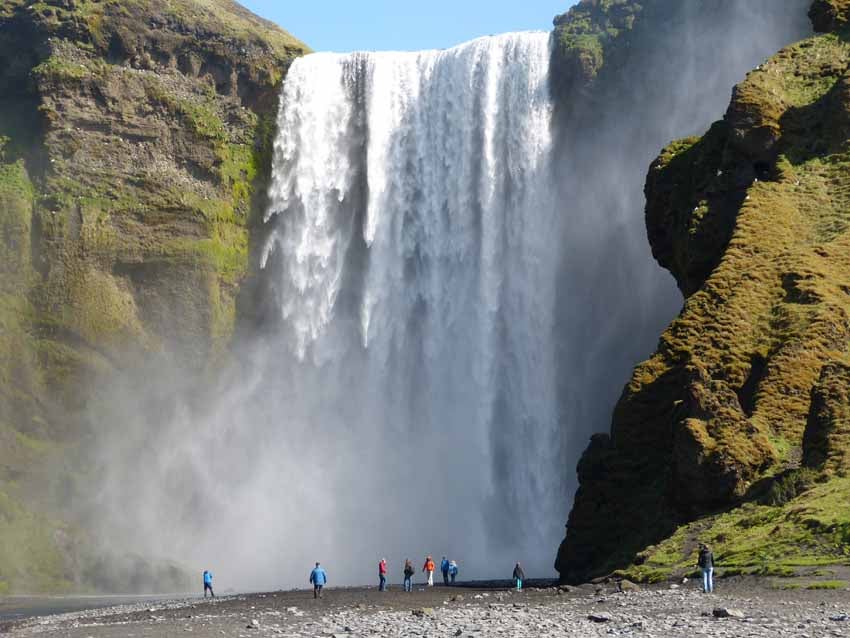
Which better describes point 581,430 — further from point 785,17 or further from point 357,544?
point 785,17

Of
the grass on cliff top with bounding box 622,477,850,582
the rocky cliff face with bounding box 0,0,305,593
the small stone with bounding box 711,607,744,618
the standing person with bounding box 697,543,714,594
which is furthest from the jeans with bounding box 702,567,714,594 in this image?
the rocky cliff face with bounding box 0,0,305,593

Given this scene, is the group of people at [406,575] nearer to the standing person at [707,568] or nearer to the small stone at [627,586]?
the small stone at [627,586]

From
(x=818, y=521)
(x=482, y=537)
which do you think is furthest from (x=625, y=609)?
(x=482, y=537)

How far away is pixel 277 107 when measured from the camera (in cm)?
8062

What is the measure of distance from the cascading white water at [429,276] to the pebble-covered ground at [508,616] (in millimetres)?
26642

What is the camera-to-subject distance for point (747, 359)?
40.2 meters

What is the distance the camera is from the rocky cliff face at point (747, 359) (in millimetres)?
34312

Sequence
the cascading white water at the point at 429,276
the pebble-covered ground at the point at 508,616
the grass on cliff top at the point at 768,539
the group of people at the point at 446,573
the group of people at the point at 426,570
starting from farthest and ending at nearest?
the cascading white water at the point at 429,276
the group of people at the point at 426,570
the grass on cliff top at the point at 768,539
the group of people at the point at 446,573
the pebble-covered ground at the point at 508,616

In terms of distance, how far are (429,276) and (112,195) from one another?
59.2 ft

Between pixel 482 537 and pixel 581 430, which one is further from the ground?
pixel 581 430

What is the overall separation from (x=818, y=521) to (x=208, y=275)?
49.0 metres

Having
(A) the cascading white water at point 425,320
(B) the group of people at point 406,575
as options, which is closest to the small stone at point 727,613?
(B) the group of people at point 406,575

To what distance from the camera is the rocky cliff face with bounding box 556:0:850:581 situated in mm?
34312

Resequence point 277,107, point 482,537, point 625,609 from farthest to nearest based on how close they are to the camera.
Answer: point 277,107 → point 482,537 → point 625,609
